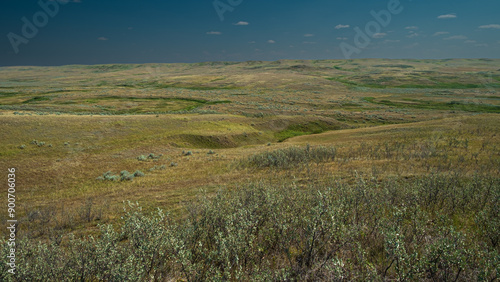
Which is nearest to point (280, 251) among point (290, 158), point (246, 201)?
point (246, 201)

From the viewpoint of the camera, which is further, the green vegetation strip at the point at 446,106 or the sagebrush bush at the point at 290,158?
the green vegetation strip at the point at 446,106

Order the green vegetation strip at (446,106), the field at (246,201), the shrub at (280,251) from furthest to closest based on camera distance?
the green vegetation strip at (446,106) < the field at (246,201) < the shrub at (280,251)

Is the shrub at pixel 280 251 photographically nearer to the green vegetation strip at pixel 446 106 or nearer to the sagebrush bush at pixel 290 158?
the sagebrush bush at pixel 290 158

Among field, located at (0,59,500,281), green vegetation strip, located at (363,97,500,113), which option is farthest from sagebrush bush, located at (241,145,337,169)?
green vegetation strip, located at (363,97,500,113)

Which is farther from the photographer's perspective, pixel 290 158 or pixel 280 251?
pixel 290 158

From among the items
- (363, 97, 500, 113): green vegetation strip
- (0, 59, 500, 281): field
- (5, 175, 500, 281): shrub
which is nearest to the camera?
(5, 175, 500, 281): shrub

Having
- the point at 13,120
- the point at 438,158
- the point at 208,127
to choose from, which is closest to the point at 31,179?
the point at 13,120

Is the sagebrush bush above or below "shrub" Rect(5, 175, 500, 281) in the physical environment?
below

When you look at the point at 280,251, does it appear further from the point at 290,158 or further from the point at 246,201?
the point at 290,158

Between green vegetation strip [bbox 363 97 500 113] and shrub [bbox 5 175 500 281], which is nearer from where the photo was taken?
shrub [bbox 5 175 500 281]

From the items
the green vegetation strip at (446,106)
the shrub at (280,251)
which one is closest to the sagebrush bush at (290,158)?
the shrub at (280,251)

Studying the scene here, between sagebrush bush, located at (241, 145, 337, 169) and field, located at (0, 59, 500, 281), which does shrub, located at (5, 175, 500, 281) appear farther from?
sagebrush bush, located at (241, 145, 337, 169)

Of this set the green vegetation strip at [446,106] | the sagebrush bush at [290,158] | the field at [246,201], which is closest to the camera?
the field at [246,201]

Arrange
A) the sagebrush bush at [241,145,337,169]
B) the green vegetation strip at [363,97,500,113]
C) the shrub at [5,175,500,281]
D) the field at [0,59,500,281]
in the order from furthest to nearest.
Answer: the green vegetation strip at [363,97,500,113] → the sagebrush bush at [241,145,337,169] → the field at [0,59,500,281] → the shrub at [5,175,500,281]
